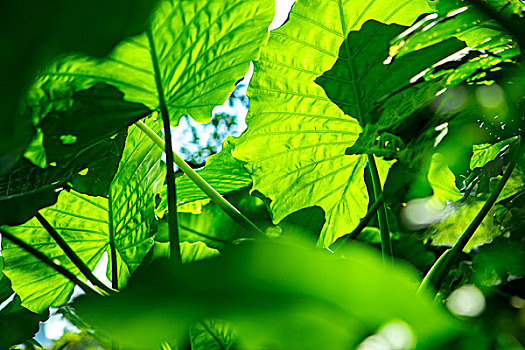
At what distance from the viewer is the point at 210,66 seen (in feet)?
2.33

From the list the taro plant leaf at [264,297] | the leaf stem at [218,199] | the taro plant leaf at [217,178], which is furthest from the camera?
the taro plant leaf at [217,178]

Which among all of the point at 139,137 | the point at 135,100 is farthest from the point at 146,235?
the point at 135,100

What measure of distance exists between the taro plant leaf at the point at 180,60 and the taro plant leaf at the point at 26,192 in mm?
100

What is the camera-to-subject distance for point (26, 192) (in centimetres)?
61

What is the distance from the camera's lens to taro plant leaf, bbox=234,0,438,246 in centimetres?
94

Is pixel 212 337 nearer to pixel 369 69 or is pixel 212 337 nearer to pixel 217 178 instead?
pixel 217 178

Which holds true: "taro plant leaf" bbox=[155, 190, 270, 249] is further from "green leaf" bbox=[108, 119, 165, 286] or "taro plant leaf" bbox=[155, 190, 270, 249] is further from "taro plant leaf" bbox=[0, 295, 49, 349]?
"taro plant leaf" bbox=[0, 295, 49, 349]

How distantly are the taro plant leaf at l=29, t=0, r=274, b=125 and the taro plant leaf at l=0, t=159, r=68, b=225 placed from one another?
10 cm

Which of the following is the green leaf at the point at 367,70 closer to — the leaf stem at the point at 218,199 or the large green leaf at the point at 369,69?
the large green leaf at the point at 369,69

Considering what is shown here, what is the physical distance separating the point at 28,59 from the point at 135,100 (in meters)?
0.61

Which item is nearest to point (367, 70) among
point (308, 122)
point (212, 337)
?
point (308, 122)

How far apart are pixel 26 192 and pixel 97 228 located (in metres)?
0.46

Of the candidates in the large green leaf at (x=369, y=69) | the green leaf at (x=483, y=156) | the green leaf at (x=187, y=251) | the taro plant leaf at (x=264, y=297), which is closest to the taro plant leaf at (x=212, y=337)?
the green leaf at (x=187, y=251)

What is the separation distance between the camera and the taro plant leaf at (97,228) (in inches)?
37.4
